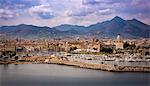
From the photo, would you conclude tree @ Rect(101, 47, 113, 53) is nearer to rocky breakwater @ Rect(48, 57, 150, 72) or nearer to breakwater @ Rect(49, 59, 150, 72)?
rocky breakwater @ Rect(48, 57, 150, 72)

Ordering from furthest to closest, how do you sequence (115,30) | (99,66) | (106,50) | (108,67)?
(115,30) < (106,50) < (99,66) < (108,67)

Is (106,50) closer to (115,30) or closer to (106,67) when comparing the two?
(106,67)

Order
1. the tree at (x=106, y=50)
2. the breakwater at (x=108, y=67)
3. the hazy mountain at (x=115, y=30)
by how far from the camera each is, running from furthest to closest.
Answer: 1. the hazy mountain at (x=115, y=30)
2. the tree at (x=106, y=50)
3. the breakwater at (x=108, y=67)

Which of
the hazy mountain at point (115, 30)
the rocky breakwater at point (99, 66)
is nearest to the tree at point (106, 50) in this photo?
the rocky breakwater at point (99, 66)

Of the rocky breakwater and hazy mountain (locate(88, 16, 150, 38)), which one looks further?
hazy mountain (locate(88, 16, 150, 38))

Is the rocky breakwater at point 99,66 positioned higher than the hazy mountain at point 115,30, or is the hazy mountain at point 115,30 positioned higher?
the hazy mountain at point 115,30

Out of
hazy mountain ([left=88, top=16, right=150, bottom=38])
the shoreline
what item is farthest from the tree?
hazy mountain ([left=88, top=16, right=150, bottom=38])

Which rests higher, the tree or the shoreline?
the tree

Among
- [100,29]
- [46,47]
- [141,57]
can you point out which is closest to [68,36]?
[100,29]

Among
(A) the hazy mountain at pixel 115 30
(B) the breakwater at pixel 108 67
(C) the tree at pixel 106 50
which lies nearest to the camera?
(B) the breakwater at pixel 108 67

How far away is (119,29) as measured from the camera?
19359 millimetres

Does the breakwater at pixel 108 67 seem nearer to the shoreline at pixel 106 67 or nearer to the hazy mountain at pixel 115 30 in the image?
the shoreline at pixel 106 67

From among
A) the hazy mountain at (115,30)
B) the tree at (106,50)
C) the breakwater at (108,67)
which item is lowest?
the breakwater at (108,67)

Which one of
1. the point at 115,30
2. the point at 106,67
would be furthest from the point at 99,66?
the point at 115,30
